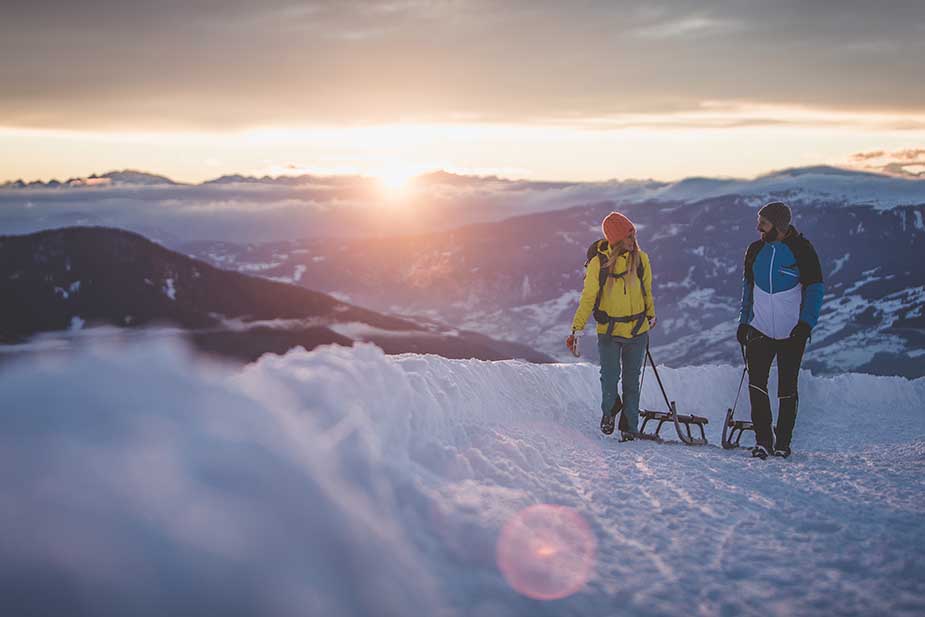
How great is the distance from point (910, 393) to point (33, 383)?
20.4m

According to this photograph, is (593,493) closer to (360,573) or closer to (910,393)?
(360,573)

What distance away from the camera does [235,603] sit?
3.41m

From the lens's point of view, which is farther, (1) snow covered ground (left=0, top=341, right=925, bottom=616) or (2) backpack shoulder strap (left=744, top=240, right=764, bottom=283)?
(2) backpack shoulder strap (left=744, top=240, right=764, bottom=283)

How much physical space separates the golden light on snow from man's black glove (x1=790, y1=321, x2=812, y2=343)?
4.34m

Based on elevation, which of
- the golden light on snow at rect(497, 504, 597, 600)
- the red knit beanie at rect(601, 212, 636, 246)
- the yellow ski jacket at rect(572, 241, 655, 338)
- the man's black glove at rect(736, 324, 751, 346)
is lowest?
the golden light on snow at rect(497, 504, 597, 600)

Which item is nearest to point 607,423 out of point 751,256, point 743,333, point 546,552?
point 743,333

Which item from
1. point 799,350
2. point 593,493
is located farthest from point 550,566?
point 799,350

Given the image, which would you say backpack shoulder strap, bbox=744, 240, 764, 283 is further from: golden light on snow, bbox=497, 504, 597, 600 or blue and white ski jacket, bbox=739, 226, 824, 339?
golden light on snow, bbox=497, 504, 597, 600

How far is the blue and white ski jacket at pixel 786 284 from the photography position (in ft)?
26.1

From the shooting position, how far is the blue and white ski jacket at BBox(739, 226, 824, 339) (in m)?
7.95

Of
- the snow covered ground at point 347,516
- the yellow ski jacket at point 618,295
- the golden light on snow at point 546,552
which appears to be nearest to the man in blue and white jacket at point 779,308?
the yellow ski jacket at point 618,295

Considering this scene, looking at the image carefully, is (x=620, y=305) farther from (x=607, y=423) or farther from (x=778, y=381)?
(x=778, y=381)

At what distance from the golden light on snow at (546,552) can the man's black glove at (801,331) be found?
4341 millimetres

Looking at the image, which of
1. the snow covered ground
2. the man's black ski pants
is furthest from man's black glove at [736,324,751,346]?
the snow covered ground
